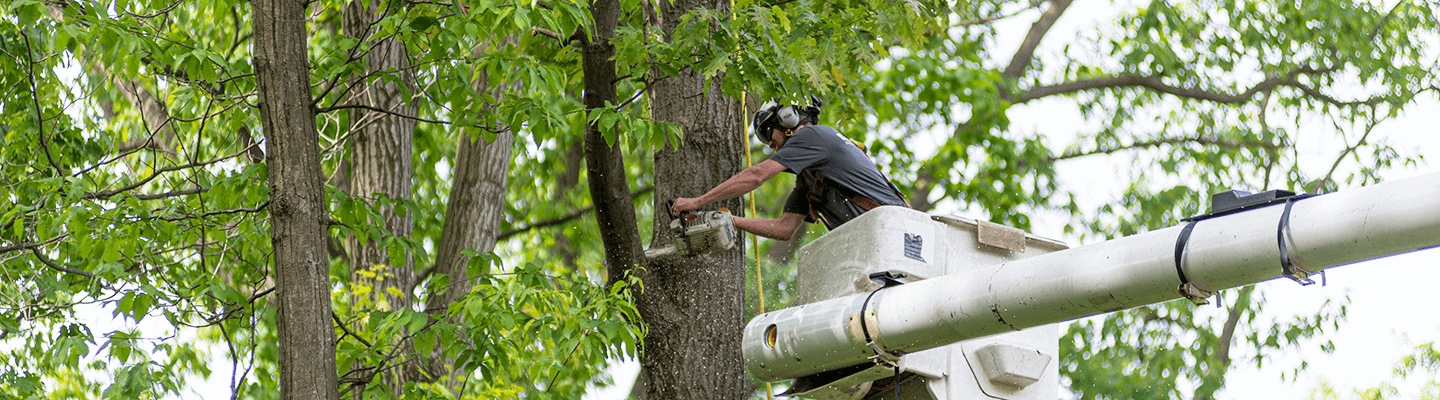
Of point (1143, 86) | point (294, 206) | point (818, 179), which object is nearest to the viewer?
point (294, 206)

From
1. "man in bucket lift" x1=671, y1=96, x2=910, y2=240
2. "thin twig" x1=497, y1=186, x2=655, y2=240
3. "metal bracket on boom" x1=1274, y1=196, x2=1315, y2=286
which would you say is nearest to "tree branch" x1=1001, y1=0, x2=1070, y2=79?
"thin twig" x1=497, y1=186, x2=655, y2=240

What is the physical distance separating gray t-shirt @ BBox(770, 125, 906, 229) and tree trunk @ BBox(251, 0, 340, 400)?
1739 mm

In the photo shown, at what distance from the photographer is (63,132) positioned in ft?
25.6

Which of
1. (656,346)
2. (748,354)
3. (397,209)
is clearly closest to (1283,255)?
(748,354)

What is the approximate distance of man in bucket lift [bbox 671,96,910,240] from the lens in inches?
223

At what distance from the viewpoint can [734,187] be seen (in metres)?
5.66

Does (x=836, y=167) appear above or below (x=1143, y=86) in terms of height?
below

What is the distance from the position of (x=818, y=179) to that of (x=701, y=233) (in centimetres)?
58

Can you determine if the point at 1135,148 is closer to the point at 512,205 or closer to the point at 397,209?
the point at 512,205

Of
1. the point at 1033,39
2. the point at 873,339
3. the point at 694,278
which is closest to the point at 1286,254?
the point at 873,339

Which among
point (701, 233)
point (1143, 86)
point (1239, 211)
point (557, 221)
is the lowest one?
point (1239, 211)

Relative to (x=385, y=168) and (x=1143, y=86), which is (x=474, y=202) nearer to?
(x=385, y=168)

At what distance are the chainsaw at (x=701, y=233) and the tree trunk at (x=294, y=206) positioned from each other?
1321 mm

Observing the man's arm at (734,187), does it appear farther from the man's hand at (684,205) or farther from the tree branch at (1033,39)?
the tree branch at (1033,39)
